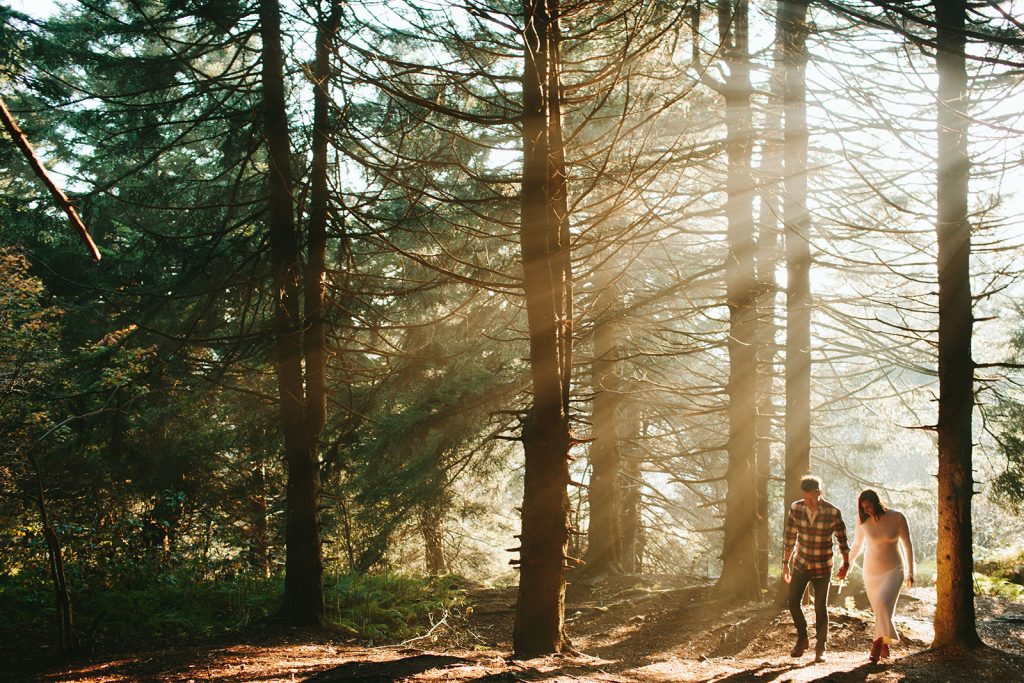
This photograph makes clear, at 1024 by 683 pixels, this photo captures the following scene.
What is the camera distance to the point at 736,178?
1071 centimetres

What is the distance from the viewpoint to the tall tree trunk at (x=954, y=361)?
714cm

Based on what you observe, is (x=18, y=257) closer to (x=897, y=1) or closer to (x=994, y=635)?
(x=897, y=1)

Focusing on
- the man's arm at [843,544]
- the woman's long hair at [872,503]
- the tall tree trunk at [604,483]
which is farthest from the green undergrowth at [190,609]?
the woman's long hair at [872,503]

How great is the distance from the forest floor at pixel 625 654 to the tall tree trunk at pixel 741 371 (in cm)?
76

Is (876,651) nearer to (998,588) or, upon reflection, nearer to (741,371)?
(741,371)

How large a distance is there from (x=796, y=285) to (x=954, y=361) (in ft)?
12.2

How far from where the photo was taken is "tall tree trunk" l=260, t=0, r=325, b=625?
8789mm

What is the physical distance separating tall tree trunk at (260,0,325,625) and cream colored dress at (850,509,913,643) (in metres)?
6.90

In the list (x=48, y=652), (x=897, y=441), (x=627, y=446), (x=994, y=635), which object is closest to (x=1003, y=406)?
(x=994, y=635)

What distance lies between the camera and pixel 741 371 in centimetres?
1097

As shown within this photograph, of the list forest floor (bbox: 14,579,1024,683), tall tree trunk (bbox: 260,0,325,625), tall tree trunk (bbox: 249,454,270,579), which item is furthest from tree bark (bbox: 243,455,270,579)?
tall tree trunk (bbox: 260,0,325,625)

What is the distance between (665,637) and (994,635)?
5085 mm

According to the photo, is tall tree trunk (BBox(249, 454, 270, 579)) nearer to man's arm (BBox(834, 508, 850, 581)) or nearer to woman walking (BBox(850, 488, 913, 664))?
man's arm (BBox(834, 508, 850, 581))

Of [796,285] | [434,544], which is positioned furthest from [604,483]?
[434,544]
